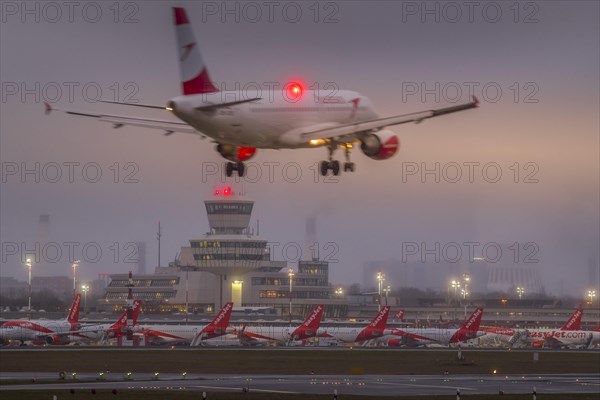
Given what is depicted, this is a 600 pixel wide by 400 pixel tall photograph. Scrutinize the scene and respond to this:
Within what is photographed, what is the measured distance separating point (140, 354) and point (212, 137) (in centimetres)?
11549

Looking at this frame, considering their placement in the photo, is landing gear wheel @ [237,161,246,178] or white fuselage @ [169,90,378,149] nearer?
white fuselage @ [169,90,378,149]

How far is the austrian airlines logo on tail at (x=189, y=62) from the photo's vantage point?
6169 centimetres

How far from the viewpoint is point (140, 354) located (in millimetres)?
174125

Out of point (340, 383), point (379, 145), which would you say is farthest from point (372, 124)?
point (340, 383)

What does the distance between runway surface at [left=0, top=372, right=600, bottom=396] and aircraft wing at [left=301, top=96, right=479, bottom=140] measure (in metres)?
47.2

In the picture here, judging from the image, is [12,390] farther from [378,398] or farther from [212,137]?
[212,137]

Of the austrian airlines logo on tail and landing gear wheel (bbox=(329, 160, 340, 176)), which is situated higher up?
the austrian airlines logo on tail

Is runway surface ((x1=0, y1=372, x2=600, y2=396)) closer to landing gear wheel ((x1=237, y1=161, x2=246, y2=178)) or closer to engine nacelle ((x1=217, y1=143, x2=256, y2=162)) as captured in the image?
landing gear wheel ((x1=237, y1=161, x2=246, y2=178))

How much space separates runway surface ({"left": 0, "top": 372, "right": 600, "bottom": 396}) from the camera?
11144cm

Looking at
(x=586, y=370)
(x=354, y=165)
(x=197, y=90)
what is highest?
(x=197, y=90)

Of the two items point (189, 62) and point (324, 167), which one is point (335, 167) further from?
point (189, 62)

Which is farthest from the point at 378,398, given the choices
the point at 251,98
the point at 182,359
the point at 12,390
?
the point at 182,359

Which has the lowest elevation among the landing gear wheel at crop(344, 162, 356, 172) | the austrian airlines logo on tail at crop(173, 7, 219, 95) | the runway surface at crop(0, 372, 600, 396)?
the runway surface at crop(0, 372, 600, 396)

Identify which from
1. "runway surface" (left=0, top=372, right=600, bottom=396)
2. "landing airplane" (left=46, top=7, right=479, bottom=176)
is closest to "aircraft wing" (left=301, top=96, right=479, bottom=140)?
"landing airplane" (left=46, top=7, right=479, bottom=176)
